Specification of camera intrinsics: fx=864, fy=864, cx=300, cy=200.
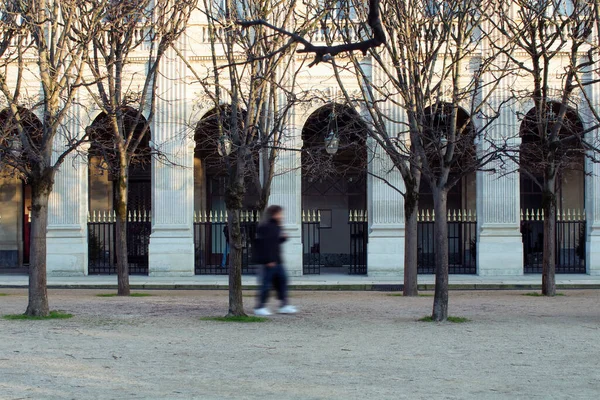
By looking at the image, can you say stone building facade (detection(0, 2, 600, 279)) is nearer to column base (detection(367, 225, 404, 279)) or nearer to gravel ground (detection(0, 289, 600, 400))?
column base (detection(367, 225, 404, 279))

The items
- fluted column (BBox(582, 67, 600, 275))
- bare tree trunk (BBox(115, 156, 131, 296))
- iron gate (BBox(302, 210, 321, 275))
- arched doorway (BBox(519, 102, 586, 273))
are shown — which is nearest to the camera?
bare tree trunk (BBox(115, 156, 131, 296))

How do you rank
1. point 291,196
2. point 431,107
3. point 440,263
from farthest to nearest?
point 291,196, point 431,107, point 440,263

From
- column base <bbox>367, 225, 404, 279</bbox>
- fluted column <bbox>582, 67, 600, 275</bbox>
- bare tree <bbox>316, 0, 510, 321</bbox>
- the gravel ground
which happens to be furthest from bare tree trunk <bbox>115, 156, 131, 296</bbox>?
fluted column <bbox>582, 67, 600, 275</bbox>

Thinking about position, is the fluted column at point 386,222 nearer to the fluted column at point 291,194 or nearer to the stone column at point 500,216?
the fluted column at point 291,194

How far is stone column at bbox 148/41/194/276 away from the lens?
27.9m

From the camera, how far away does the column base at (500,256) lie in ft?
89.9

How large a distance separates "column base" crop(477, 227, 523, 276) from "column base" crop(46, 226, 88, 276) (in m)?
12.9

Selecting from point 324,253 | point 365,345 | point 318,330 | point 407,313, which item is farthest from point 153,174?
point 365,345

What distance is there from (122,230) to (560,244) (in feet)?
55.4

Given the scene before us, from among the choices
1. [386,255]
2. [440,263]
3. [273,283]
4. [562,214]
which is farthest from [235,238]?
[562,214]

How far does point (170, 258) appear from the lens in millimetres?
27922

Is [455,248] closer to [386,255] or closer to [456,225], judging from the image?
[456,225]

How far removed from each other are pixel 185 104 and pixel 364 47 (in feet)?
78.9

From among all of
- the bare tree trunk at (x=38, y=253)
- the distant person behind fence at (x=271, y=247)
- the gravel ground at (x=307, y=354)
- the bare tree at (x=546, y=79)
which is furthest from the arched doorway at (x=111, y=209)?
the distant person behind fence at (x=271, y=247)
